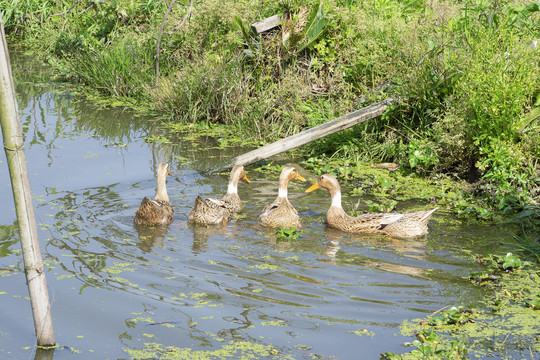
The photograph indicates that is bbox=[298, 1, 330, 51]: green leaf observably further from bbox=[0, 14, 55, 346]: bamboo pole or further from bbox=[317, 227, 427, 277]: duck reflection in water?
bbox=[0, 14, 55, 346]: bamboo pole

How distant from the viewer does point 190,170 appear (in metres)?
10.3

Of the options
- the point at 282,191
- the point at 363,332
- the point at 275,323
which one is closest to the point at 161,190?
the point at 282,191

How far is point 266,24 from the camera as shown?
1209cm

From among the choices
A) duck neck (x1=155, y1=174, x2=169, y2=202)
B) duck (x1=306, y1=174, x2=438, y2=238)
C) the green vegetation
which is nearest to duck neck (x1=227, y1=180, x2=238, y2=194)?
duck neck (x1=155, y1=174, x2=169, y2=202)

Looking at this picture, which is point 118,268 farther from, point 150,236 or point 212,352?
point 212,352

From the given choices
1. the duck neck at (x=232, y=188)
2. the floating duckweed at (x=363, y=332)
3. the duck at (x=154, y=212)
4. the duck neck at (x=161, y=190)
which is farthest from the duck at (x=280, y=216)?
the floating duckweed at (x=363, y=332)

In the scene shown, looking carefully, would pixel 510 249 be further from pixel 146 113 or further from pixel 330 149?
pixel 146 113

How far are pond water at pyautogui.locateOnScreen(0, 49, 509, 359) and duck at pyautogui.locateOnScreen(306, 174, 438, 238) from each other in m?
0.14

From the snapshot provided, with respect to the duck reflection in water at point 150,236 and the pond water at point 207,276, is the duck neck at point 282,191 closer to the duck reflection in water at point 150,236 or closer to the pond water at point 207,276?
the pond water at point 207,276

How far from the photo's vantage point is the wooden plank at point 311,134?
984cm

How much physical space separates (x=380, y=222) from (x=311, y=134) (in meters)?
2.51

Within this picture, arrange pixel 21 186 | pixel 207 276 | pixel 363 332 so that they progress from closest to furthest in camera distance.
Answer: pixel 21 186
pixel 363 332
pixel 207 276

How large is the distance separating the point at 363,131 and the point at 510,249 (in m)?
3.76

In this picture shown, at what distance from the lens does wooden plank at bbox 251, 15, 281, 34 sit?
1197 centimetres
